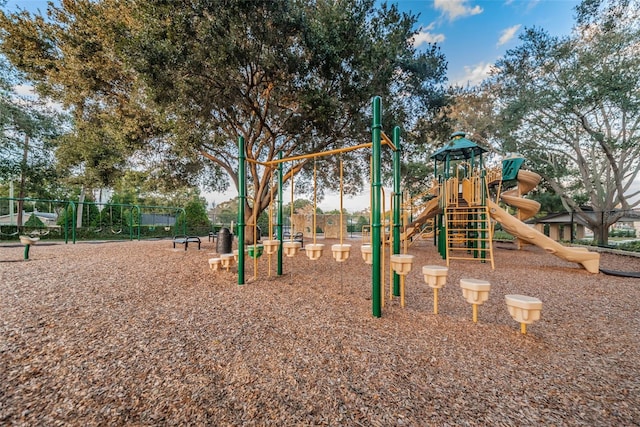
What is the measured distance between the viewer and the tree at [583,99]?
893cm

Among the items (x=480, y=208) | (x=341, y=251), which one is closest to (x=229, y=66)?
(x=341, y=251)

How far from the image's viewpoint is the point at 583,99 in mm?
9164

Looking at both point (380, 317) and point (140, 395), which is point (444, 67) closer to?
point (380, 317)

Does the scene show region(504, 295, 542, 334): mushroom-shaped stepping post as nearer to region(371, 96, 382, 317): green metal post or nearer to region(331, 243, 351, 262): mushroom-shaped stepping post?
region(371, 96, 382, 317): green metal post

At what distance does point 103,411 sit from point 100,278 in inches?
138

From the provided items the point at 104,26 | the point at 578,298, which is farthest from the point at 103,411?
the point at 104,26

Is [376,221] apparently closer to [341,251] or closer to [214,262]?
[341,251]

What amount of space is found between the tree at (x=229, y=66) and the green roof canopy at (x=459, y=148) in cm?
141

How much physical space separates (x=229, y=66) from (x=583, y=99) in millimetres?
11940

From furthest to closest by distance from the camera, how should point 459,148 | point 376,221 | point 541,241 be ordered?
1. point 459,148
2. point 541,241
3. point 376,221

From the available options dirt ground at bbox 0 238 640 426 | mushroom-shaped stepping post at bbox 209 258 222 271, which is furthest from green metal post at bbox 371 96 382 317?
mushroom-shaped stepping post at bbox 209 258 222 271

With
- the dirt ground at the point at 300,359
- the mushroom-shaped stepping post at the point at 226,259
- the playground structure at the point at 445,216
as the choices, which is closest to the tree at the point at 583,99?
the playground structure at the point at 445,216

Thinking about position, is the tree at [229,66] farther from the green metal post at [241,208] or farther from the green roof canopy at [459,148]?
the green metal post at [241,208]

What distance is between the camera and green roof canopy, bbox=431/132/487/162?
7.79 meters
